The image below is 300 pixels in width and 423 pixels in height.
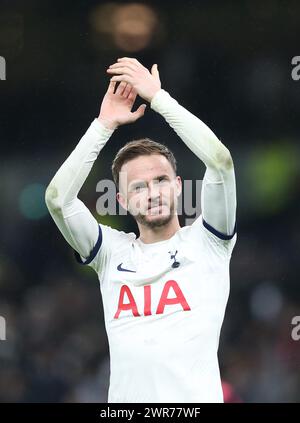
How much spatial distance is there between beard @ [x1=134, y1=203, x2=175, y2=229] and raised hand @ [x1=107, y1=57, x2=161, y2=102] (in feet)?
1.72

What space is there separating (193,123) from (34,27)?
17.6 ft

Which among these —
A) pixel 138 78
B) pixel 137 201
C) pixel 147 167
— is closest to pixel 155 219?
pixel 137 201

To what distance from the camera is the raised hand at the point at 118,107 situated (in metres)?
4.29

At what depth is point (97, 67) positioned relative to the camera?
8.95 m

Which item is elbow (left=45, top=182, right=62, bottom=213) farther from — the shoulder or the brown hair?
the shoulder

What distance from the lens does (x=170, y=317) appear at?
4.12 metres

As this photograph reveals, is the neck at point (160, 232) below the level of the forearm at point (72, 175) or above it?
below

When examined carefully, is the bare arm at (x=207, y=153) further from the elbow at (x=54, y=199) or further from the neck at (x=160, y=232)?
the elbow at (x=54, y=199)

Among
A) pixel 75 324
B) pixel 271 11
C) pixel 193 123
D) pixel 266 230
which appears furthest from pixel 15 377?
pixel 193 123

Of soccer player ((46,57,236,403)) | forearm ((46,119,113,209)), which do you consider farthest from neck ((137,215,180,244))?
forearm ((46,119,113,209))

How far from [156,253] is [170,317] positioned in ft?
1.10

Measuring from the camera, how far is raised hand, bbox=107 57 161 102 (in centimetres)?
419

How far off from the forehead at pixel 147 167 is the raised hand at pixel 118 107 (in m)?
0.20

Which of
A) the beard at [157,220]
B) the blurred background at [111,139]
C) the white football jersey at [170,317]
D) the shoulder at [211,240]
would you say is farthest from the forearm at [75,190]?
the blurred background at [111,139]
